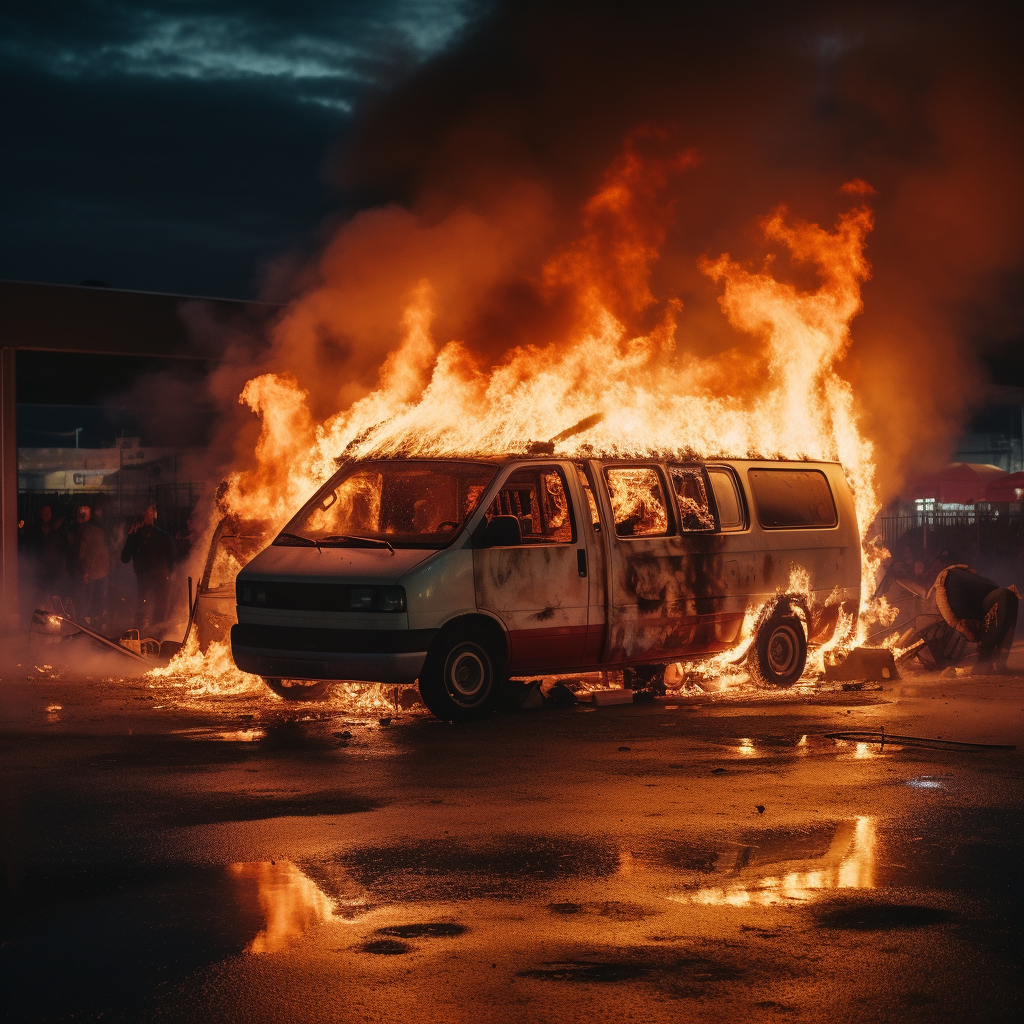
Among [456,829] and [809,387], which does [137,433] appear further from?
[456,829]

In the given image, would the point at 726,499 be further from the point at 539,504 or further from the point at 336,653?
the point at 336,653

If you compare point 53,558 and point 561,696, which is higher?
point 53,558

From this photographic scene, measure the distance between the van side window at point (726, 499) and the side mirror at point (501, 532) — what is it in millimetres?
2374

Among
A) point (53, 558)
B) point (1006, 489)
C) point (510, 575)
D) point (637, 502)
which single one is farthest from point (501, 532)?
point (1006, 489)

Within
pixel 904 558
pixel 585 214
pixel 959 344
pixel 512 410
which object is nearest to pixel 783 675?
pixel 512 410

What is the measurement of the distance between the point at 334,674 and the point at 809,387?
21.7 feet

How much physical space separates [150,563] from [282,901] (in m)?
12.8

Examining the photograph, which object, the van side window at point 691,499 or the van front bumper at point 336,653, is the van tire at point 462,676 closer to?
the van front bumper at point 336,653

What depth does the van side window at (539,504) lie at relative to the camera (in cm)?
1091

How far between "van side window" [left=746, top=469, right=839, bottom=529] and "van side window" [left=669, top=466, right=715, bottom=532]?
2.10ft

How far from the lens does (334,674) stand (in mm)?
10203

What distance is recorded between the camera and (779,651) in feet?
41.8

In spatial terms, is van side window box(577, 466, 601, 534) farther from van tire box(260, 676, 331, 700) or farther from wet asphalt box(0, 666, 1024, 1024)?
van tire box(260, 676, 331, 700)

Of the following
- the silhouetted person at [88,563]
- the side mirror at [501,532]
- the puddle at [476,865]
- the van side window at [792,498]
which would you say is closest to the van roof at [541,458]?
the van side window at [792,498]
